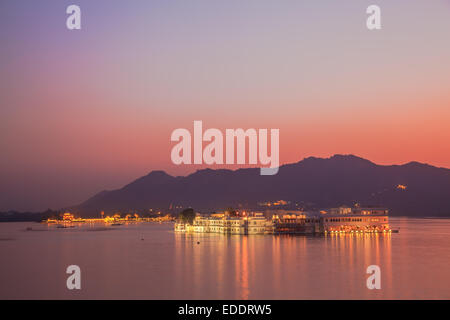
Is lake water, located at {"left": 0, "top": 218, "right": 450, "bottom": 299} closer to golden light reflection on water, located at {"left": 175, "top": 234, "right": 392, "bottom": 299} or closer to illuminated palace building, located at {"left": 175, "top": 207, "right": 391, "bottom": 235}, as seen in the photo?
golden light reflection on water, located at {"left": 175, "top": 234, "right": 392, "bottom": 299}

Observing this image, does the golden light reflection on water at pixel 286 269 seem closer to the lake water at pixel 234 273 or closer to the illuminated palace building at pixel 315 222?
the lake water at pixel 234 273

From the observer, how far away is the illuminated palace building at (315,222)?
280 feet

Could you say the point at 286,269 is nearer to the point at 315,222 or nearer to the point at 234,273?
the point at 234,273

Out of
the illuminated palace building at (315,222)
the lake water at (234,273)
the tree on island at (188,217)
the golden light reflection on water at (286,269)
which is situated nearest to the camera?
the lake water at (234,273)

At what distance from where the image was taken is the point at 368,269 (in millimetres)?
41688

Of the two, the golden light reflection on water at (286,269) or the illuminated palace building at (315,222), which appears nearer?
the golden light reflection on water at (286,269)

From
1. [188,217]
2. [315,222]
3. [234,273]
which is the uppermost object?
[315,222]

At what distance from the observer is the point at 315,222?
3435 inches

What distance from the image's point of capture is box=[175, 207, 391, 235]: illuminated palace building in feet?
280

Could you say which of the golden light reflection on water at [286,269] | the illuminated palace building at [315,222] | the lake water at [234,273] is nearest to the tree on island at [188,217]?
the illuminated palace building at [315,222]

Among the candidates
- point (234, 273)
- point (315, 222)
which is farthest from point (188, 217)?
point (234, 273)

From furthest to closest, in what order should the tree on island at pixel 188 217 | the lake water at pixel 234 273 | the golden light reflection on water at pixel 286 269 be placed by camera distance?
the tree on island at pixel 188 217 < the golden light reflection on water at pixel 286 269 < the lake water at pixel 234 273
